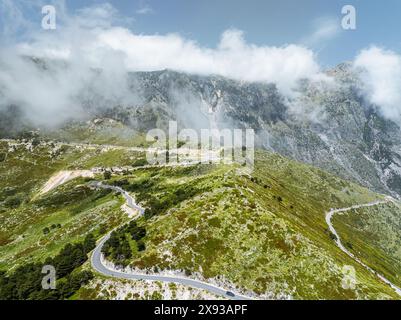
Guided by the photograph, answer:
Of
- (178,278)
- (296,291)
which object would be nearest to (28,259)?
(178,278)

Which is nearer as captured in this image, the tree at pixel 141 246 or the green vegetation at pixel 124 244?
the green vegetation at pixel 124 244

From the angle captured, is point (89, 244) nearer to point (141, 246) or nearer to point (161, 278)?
point (141, 246)

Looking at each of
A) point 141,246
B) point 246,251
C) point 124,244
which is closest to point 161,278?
point 141,246

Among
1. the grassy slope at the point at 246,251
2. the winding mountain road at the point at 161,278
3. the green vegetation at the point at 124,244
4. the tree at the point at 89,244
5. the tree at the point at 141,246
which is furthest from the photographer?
the tree at the point at 89,244

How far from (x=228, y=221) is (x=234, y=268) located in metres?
25.3

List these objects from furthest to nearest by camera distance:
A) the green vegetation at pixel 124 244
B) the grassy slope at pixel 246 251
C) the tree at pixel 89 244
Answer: the tree at pixel 89 244
the green vegetation at pixel 124 244
the grassy slope at pixel 246 251

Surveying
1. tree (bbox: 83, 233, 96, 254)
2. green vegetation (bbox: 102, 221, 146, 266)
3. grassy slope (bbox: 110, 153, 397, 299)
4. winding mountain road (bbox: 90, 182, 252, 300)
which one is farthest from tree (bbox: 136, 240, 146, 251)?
tree (bbox: 83, 233, 96, 254)

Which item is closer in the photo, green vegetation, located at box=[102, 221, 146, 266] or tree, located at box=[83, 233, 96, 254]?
green vegetation, located at box=[102, 221, 146, 266]

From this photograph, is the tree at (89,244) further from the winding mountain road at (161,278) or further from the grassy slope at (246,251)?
the grassy slope at (246,251)

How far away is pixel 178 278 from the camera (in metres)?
121

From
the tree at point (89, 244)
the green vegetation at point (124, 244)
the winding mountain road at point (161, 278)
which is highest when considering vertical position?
the green vegetation at point (124, 244)

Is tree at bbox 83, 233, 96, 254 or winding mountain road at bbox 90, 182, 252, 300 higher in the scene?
tree at bbox 83, 233, 96, 254

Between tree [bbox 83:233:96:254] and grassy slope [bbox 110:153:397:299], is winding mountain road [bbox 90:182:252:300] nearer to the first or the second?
grassy slope [bbox 110:153:397:299]

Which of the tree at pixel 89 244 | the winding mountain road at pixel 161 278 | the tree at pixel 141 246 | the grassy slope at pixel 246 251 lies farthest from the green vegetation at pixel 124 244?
the tree at pixel 89 244
